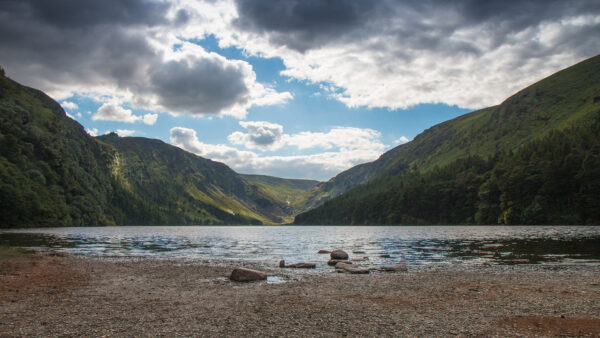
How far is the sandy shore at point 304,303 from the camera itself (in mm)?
15070

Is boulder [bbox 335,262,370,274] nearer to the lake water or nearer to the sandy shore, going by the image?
the sandy shore

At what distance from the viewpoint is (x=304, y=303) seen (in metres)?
20.6

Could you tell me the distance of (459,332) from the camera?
575 inches

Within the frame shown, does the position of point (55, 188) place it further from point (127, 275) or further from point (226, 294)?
point (226, 294)

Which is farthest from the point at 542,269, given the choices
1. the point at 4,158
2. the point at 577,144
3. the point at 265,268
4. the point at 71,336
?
the point at 4,158

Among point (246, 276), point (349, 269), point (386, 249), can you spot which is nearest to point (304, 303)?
point (246, 276)

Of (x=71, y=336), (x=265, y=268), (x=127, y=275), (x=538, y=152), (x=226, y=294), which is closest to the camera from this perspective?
(x=71, y=336)

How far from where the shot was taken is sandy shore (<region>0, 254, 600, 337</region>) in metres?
15.1

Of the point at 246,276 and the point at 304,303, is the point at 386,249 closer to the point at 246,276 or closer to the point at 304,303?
the point at 246,276

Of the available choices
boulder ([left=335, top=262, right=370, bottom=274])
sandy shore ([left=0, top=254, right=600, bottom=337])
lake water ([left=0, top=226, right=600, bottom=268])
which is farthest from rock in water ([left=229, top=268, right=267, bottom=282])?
lake water ([left=0, top=226, right=600, bottom=268])

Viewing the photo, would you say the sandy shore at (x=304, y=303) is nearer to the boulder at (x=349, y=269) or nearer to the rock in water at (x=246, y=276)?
the rock in water at (x=246, y=276)

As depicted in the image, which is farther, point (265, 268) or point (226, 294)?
point (265, 268)

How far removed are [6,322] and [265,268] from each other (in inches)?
977

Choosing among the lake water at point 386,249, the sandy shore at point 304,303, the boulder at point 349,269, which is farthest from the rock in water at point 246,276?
the lake water at point 386,249
